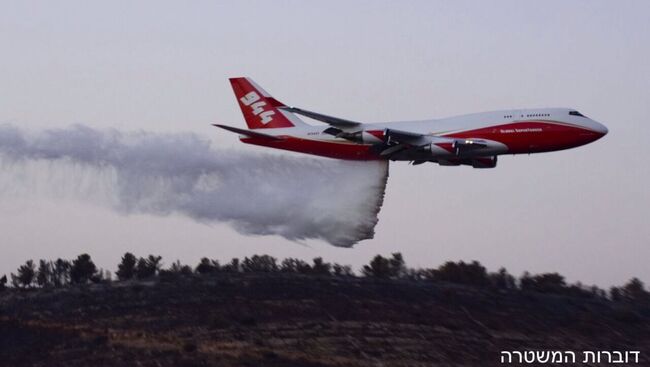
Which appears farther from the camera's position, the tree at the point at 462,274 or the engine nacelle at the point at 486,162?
the tree at the point at 462,274

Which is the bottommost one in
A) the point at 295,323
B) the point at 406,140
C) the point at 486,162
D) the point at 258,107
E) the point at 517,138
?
the point at 295,323

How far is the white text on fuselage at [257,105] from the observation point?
84.6 m

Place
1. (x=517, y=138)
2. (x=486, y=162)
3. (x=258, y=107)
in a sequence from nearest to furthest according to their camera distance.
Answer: (x=517, y=138)
(x=486, y=162)
(x=258, y=107)

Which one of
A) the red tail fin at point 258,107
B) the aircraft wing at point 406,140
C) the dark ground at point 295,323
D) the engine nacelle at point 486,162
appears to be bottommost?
the dark ground at point 295,323

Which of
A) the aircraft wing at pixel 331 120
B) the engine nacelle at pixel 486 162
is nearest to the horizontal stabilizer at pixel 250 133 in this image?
the aircraft wing at pixel 331 120

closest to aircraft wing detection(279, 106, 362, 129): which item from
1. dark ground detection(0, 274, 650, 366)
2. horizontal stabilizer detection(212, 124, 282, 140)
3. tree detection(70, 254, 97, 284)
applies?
horizontal stabilizer detection(212, 124, 282, 140)

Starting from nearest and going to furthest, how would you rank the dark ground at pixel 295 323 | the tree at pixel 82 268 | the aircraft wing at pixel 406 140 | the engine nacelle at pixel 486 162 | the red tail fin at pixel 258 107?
the dark ground at pixel 295 323, the aircraft wing at pixel 406 140, the engine nacelle at pixel 486 162, the red tail fin at pixel 258 107, the tree at pixel 82 268

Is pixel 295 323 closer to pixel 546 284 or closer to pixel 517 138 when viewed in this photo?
pixel 517 138

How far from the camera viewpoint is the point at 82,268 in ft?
333

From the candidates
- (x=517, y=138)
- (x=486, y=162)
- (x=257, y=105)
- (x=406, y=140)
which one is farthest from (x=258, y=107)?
(x=517, y=138)

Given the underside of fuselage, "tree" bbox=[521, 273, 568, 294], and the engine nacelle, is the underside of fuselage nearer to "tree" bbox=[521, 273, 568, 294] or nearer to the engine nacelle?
the engine nacelle

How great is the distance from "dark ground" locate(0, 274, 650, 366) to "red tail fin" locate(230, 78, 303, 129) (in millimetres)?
10237

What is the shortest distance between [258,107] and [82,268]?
23916mm

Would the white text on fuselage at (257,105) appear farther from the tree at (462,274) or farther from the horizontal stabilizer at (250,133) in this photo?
the tree at (462,274)
